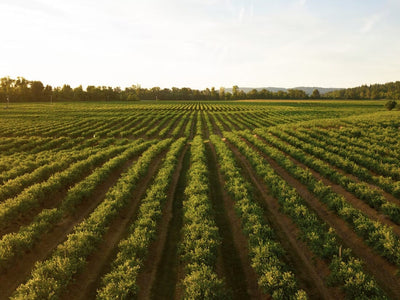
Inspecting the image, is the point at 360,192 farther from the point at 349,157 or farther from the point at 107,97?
the point at 107,97

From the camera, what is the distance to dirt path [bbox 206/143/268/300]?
9.74m

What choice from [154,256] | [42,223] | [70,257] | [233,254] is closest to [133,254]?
[154,256]

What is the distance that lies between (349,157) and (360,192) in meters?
9.22

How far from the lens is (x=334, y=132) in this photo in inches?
1321

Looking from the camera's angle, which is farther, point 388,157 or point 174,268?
point 388,157

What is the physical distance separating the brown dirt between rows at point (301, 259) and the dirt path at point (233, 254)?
7.17ft

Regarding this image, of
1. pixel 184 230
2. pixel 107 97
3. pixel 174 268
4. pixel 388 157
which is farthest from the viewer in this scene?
pixel 107 97

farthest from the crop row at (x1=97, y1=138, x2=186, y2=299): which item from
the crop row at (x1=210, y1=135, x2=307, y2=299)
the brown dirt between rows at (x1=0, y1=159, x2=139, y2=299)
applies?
the crop row at (x1=210, y1=135, x2=307, y2=299)

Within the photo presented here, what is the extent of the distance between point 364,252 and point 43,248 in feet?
57.0

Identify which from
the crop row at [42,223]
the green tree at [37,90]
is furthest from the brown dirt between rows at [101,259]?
the green tree at [37,90]

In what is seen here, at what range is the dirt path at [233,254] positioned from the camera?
32.0 feet

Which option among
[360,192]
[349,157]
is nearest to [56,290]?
[360,192]

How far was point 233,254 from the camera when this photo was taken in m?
11.9

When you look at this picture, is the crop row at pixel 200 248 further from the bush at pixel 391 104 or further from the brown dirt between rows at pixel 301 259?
the bush at pixel 391 104
